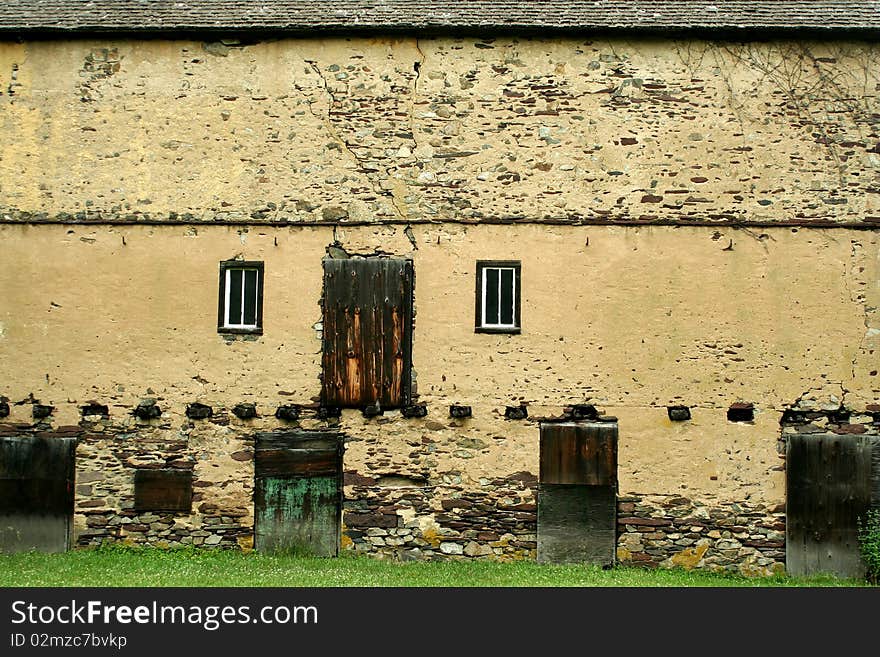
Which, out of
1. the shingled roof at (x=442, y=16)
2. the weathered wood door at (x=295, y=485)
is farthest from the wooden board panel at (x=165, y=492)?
the shingled roof at (x=442, y=16)

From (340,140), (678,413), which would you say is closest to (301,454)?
(340,140)

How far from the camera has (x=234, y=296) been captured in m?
15.2

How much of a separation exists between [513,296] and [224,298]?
4048 millimetres

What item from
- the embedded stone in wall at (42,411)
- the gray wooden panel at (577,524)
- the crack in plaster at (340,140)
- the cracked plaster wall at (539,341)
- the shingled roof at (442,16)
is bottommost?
the gray wooden panel at (577,524)

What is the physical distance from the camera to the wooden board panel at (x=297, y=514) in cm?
1486

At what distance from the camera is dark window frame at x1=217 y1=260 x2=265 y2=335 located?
15047 millimetres

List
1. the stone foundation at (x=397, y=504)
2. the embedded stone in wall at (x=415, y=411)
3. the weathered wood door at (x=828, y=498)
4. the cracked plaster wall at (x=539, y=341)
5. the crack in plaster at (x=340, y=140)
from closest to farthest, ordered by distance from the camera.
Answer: the weathered wood door at (x=828, y=498) → the stone foundation at (x=397, y=504) → the cracked plaster wall at (x=539, y=341) → the embedded stone in wall at (x=415, y=411) → the crack in plaster at (x=340, y=140)

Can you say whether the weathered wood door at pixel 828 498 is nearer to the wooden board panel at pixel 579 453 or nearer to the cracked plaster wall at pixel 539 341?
the cracked plaster wall at pixel 539 341

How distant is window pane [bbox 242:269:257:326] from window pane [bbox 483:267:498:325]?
3236mm

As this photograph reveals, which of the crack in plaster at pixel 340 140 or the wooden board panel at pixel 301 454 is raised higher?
the crack in plaster at pixel 340 140

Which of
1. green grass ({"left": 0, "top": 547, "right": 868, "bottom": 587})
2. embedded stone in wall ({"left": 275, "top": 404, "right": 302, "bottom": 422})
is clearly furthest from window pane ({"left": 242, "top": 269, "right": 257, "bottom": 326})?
green grass ({"left": 0, "top": 547, "right": 868, "bottom": 587})

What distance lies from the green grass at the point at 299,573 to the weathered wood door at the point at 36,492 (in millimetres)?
322

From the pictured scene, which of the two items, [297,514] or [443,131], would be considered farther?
[443,131]

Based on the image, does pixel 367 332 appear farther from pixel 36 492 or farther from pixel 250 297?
pixel 36 492
